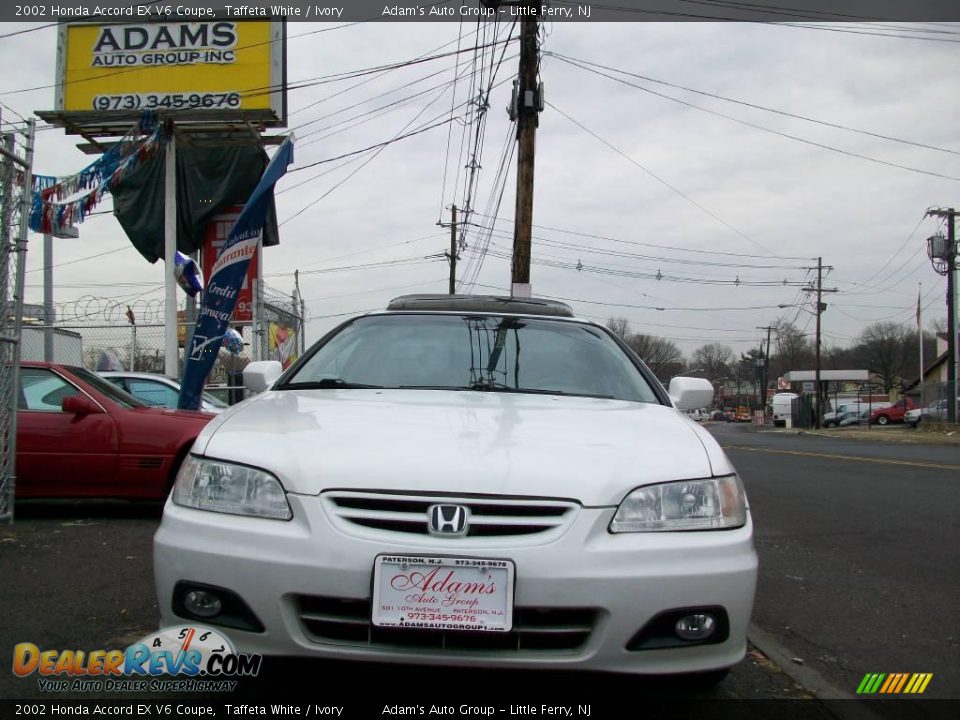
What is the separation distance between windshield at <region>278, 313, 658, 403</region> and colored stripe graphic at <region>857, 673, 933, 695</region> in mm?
1440

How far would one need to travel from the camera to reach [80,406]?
21.1 feet

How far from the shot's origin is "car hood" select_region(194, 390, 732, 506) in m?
2.50

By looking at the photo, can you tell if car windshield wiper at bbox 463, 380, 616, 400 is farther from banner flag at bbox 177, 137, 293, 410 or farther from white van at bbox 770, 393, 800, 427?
white van at bbox 770, 393, 800, 427

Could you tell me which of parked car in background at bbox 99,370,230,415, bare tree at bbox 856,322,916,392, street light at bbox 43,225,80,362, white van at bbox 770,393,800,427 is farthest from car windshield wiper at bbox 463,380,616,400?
bare tree at bbox 856,322,916,392

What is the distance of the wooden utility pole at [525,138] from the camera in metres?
14.3

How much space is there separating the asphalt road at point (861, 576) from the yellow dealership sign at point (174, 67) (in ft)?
39.4

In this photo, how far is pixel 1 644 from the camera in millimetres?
3391

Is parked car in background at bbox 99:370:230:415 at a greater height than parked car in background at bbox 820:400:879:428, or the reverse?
parked car in background at bbox 99:370:230:415

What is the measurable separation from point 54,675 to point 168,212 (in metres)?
14.0

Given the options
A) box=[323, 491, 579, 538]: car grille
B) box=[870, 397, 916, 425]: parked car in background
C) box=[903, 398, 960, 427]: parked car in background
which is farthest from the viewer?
box=[870, 397, 916, 425]: parked car in background

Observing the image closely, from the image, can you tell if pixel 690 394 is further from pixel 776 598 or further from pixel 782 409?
pixel 782 409

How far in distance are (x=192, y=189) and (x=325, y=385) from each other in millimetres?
14546

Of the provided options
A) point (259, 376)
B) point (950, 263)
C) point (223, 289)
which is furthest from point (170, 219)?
point (950, 263)

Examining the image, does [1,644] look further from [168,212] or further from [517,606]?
[168,212]
